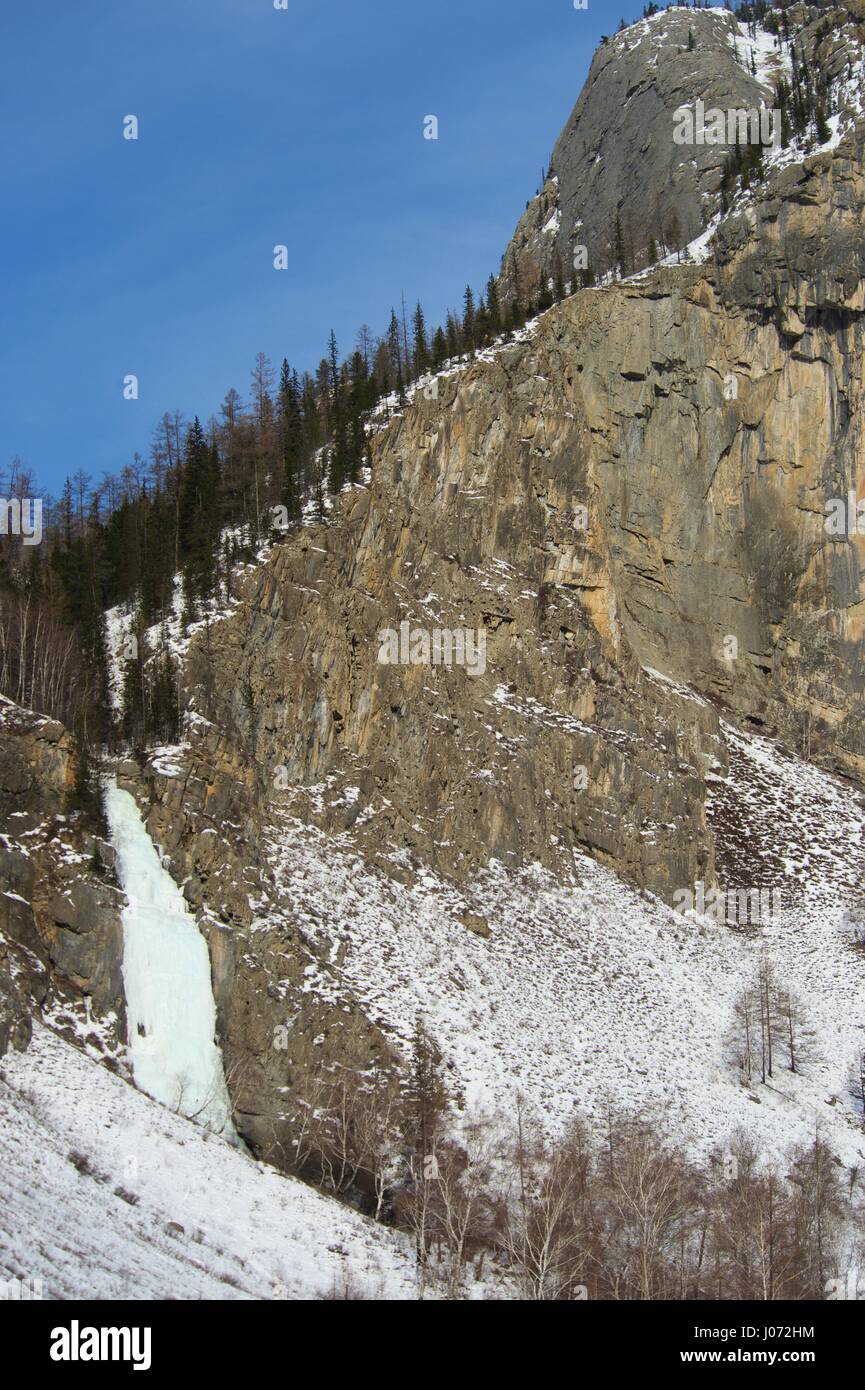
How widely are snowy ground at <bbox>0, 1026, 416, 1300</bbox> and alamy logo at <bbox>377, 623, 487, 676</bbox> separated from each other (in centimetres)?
2740

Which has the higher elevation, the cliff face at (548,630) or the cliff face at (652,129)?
the cliff face at (652,129)

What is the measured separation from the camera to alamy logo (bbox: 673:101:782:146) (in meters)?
110

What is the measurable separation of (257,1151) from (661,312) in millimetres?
63213

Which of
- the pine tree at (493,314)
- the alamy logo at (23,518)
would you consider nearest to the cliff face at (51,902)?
the alamy logo at (23,518)

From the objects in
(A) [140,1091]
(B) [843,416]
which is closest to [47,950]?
(A) [140,1091]

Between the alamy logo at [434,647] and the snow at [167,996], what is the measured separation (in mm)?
18033

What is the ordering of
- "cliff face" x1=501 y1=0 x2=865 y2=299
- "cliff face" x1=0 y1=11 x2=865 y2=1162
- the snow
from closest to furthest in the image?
the snow → "cliff face" x1=0 y1=11 x2=865 y2=1162 → "cliff face" x1=501 y1=0 x2=865 y2=299

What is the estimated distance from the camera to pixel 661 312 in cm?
8619

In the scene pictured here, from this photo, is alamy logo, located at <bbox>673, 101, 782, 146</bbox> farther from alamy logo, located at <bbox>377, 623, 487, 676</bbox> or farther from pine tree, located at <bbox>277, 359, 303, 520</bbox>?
alamy logo, located at <bbox>377, 623, 487, 676</bbox>

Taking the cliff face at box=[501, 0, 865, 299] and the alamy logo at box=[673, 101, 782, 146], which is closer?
the alamy logo at box=[673, 101, 782, 146]
